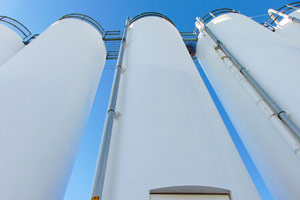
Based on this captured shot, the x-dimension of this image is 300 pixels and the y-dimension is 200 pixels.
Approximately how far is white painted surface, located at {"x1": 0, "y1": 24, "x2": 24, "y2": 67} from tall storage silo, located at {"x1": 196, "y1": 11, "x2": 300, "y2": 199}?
13.3 ft

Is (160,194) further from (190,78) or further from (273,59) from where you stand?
(273,59)

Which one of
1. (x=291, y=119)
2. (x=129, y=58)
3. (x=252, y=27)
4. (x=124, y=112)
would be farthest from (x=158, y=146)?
(x=252, y=27)

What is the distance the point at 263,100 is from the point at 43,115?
2340 mm

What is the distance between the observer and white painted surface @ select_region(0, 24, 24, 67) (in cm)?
383

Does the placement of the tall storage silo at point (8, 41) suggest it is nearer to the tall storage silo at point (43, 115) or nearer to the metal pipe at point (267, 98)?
the tall storage silo at point (43, 115)

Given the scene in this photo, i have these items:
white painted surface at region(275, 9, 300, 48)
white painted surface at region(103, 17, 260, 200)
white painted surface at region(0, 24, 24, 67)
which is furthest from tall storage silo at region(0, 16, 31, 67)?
white painted surface at region(275, 9, 300, 48)

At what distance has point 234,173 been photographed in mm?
1429

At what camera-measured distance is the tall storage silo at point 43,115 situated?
1.53 m

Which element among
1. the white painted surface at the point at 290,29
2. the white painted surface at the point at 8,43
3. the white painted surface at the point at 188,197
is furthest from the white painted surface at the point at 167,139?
the white painted surface at the point at 290,29

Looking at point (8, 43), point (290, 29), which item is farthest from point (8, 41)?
point (290, 29)

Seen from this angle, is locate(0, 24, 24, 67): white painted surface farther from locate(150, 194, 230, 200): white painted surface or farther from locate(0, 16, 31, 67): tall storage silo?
locate(150, 194, 230, 200): white painted surface

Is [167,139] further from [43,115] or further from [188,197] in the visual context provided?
[43,115]

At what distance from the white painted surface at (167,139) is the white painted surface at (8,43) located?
2914 millimetres

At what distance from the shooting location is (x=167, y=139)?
1.57m
